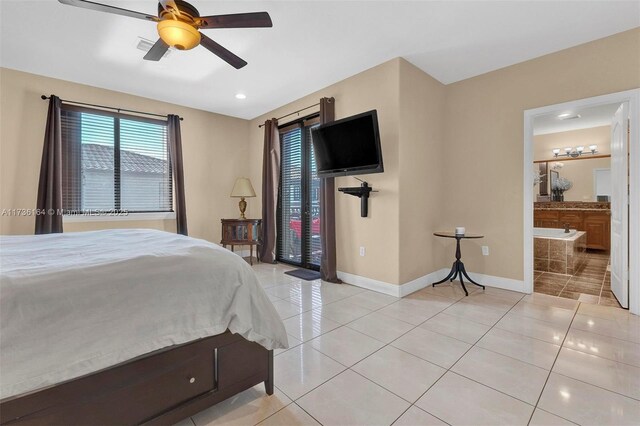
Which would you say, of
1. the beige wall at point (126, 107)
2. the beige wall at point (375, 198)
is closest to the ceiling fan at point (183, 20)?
the beige wall at point (375, 198)

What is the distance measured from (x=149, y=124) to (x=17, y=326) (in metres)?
4.28

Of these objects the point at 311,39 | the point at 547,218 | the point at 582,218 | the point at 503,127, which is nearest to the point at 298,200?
the point at 311,39

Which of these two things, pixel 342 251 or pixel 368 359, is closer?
pixel 368 359

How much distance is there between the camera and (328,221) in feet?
12.9

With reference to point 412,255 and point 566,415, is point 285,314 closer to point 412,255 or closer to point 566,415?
point 412,255

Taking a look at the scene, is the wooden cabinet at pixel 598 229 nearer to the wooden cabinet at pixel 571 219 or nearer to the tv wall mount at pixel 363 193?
the wooden cabinet at pixel 571 219

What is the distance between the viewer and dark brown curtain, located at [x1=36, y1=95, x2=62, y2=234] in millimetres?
3566

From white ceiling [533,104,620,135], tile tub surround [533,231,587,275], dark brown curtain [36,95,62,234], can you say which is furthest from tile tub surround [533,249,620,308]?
dark brown curtain [36,95,62,234]

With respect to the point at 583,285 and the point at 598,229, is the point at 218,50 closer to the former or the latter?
the point at 583,285

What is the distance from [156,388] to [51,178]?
367cm

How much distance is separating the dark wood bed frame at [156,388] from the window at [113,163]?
12.2 ft

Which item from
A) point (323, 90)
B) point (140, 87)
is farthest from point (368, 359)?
point (140, 87)

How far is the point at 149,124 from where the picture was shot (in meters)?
4.53

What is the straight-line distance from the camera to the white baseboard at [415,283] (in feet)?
11.1
